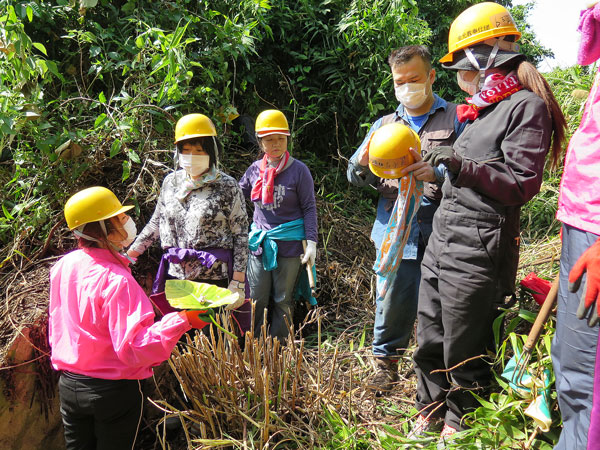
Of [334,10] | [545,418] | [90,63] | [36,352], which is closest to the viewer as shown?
[545,418]

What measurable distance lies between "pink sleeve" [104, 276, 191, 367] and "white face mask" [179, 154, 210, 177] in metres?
1.07

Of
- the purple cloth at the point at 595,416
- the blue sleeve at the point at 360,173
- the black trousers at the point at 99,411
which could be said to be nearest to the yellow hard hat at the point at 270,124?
the blue sleeve at the point at 360,173

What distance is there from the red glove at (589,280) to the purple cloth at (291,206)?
2052 mm

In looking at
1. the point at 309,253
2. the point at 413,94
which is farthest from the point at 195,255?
the point at 413,94

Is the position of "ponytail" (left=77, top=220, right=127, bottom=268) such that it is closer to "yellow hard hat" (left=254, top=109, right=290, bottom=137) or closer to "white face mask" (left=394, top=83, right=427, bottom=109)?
"yellow hard hat" (left=254, top=109, right=290, bottom=137)

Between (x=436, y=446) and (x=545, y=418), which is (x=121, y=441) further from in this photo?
(x=545, y=418)

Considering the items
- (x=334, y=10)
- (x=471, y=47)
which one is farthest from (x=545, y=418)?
(x=334, y=10)

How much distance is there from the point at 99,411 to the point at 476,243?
5.69ft

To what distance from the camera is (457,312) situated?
217 centimetres

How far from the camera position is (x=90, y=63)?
4.04 meters

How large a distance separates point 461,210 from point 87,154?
2.67 m

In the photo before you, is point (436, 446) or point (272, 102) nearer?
point (436, 446)

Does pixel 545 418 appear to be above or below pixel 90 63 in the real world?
below

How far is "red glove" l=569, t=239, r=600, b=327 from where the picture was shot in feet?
4.85
